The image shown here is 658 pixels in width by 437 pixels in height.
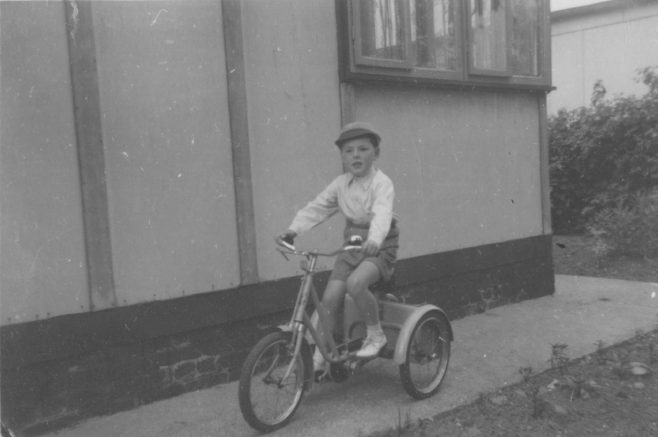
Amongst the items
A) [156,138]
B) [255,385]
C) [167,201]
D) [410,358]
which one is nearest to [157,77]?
[156,138]

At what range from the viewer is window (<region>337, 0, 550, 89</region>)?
5.33 m

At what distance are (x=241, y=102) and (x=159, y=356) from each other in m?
1.76

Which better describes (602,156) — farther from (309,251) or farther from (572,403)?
(309,251)

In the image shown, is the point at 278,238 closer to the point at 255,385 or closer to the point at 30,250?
the point at 255,385

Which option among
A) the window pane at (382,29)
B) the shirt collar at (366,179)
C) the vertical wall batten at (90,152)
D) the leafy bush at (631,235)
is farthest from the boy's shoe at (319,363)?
the leafy bush at (631,235)

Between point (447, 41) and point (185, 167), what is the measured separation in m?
2.99

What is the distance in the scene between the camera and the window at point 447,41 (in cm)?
533

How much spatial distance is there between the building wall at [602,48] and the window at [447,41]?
27.1 ft

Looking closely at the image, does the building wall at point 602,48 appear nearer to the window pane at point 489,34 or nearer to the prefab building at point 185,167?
the window pane at point 489,34

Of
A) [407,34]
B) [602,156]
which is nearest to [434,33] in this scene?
[407,34]

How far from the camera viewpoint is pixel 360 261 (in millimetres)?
4156

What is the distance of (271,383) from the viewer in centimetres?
369

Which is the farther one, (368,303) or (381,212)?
(368,303)

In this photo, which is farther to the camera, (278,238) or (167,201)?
(167,201)
